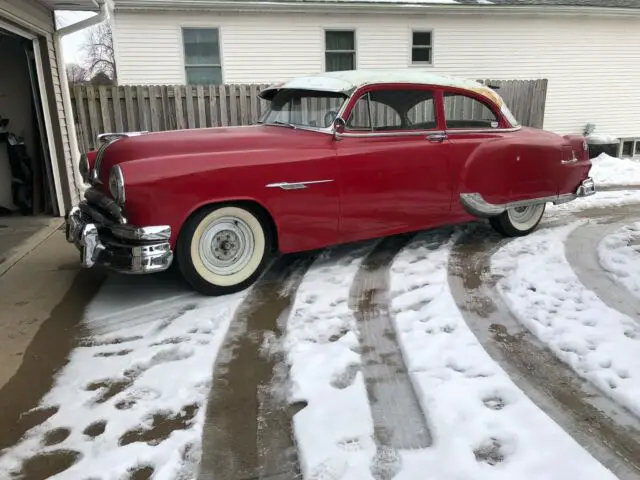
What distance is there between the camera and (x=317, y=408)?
2.73 metres

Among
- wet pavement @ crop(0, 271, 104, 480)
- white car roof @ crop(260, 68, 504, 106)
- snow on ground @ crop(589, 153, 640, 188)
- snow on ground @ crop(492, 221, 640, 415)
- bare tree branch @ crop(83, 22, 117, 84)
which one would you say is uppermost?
bare tree branch @ crop(83, 22, 117, 84)

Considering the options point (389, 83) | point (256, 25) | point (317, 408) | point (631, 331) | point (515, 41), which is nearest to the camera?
point (317, 408)

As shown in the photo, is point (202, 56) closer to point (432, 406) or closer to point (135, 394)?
point (135, 394)

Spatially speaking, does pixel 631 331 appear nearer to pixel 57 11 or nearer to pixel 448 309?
pixel 448 309

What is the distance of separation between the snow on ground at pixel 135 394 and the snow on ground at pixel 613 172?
8710 mm

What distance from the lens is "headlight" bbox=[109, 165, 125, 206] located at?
3795 millimetres

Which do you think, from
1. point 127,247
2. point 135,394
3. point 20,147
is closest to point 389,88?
point 127,247

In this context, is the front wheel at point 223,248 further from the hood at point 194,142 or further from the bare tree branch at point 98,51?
the bare tree branch at point 98,51

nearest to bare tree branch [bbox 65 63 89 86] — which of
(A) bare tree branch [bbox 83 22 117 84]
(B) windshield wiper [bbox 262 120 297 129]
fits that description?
(A) bare tree branch [bbox 83 22 117 84]

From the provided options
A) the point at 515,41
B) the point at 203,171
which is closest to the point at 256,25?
the point at 515,41

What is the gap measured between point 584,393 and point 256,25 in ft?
39.7

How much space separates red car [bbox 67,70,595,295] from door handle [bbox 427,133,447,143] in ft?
0.05

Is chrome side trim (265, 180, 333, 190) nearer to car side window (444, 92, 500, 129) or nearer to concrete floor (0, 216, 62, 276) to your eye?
car side window (444, 92, 500, 129)

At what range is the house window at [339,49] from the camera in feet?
44.3
